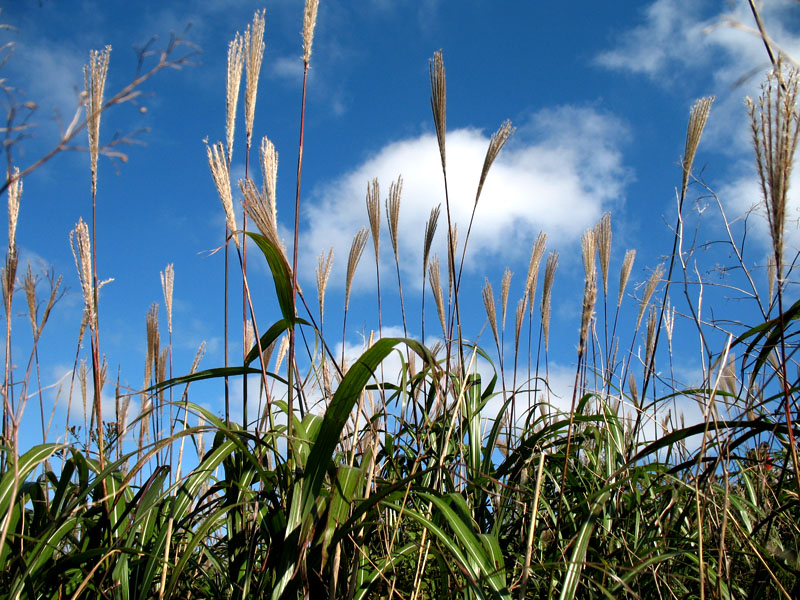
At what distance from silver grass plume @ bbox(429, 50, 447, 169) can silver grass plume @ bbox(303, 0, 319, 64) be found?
0.50 metres

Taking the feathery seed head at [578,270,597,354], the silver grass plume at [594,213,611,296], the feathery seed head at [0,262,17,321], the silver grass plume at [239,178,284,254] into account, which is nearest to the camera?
the silver grass plume at [239,178,284,254]

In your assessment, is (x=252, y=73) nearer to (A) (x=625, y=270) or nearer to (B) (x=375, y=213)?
(B) (x=375, y=213)

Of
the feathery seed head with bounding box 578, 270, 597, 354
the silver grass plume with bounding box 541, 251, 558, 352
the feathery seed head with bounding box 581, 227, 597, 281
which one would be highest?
the silver grass plume with bounding box 541, 251, 558, 352

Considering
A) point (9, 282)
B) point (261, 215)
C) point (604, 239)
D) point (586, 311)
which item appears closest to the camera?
point (261, 215)

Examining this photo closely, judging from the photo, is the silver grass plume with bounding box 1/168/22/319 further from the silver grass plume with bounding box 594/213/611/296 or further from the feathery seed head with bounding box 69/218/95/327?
the silver grass plume with bounding box 594/213/611/296

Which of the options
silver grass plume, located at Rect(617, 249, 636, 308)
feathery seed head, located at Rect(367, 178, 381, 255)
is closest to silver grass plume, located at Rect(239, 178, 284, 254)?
feathery seed head, located at Rect(367, 178, 381, 255)

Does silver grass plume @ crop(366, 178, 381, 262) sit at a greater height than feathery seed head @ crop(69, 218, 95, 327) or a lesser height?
greater

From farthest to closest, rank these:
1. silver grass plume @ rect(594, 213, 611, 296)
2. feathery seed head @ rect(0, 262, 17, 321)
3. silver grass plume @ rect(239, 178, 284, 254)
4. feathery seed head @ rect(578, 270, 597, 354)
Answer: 1. silver grass plume @ rect(594, 213, 611, 296)
2. feathery seed head @ rect(0, 262, 17, 321)
3. feathery seed head @ rect(578, 270, 597, 354)
4. silver grass plume @ rect(239, 178, 284, 254)

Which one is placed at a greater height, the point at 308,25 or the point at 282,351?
the point at 308,25

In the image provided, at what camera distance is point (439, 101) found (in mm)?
2154

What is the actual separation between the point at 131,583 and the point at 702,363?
199 cm

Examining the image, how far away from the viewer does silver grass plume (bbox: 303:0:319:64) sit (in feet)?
6.29

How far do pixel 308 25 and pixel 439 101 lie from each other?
21.2 inches

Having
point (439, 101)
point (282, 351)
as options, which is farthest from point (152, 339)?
point (439, 101)
